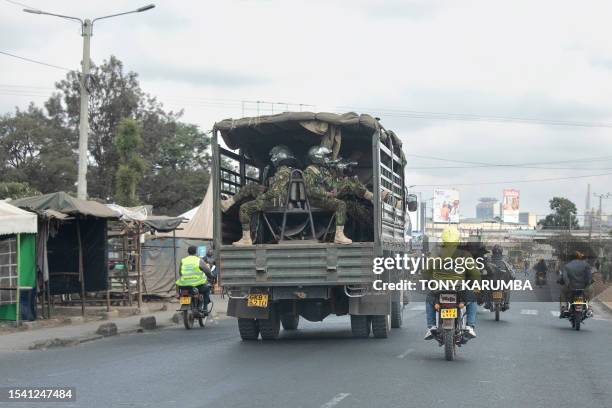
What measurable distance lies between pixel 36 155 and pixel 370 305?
155 feet

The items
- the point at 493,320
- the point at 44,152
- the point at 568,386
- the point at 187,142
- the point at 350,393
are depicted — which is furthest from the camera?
the point at 187,142

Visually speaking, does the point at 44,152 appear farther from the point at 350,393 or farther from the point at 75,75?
the point at 350,393

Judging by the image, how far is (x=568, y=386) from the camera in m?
10.6

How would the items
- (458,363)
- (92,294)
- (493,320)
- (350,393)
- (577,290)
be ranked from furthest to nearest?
(92,294)
(493,320)
(577,290)
(458,363)
(350,393)

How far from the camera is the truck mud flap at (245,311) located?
15623 millimetres

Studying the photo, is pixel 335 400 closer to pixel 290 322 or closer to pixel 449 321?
pixel 449 321

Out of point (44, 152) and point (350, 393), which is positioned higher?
point (44, 152)

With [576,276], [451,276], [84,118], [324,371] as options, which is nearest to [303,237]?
[451,276]

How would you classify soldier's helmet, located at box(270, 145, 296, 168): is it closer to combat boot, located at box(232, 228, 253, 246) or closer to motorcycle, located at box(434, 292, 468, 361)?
combat boot, located at box(232, 228, 253, 246)

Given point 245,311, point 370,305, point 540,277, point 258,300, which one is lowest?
point 540,277

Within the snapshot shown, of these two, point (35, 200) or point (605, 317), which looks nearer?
point (35, 200)

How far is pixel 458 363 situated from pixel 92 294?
49.6ft

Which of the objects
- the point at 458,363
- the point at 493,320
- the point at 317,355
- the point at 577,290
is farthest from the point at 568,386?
the point at 493,320

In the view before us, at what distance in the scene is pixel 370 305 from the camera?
15.3 metres
